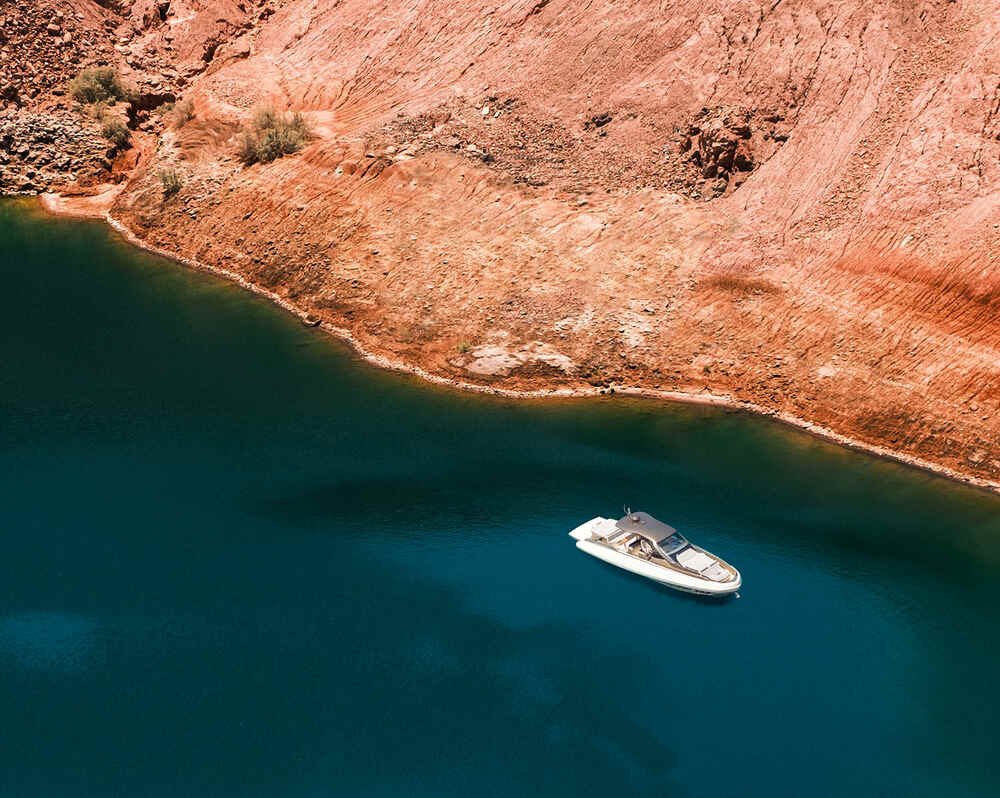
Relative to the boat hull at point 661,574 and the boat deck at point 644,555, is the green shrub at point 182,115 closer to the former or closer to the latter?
the boat hull at point 661,574

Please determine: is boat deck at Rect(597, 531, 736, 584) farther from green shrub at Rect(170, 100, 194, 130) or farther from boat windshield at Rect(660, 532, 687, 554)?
green shrub at Rect(170, 100, 194, 130)

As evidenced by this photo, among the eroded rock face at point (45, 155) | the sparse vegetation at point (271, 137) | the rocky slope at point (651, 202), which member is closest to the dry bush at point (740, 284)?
the rocky slope at point (651, 202)

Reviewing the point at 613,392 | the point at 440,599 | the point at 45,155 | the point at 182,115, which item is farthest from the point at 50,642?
the point at 45,155

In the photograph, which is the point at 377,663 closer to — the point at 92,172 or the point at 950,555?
the point at 950,555

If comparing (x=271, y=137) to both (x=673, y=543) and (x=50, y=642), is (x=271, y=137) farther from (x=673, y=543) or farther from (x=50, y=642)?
(x=673, y=543)

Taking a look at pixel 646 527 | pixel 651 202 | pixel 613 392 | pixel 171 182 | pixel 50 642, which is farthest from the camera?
pixel 171 182

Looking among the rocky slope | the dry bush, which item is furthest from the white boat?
the dry bush
